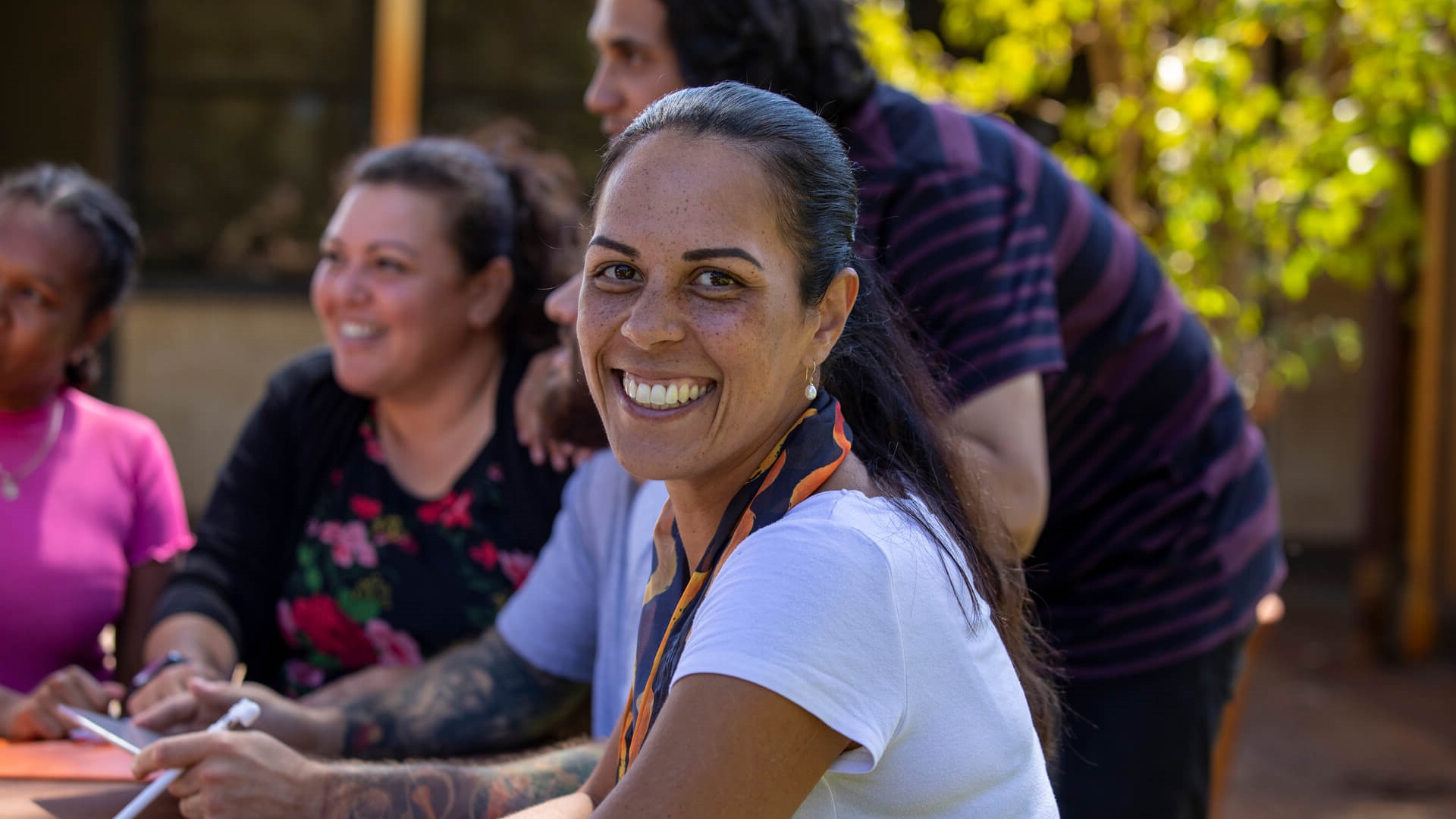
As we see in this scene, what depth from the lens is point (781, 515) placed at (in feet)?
4.26

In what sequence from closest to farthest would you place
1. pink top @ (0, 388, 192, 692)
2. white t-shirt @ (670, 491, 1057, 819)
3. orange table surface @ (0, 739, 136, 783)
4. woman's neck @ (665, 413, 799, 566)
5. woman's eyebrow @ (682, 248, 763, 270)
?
white t-shirt @ (670, 491, 1057, 819) → woman's eyebrow @ (682, 248, 763, 270) → woman's neck @ (665, 413, 799, 566) → orange table surface @ (0, 739, 136, 783) → pink top @ (0, 388, 192, 692)

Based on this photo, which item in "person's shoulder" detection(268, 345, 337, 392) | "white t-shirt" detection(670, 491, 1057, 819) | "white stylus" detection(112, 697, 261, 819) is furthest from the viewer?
"person's shoulder" detection(268, 345, 337, 392)

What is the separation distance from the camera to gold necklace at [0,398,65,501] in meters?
2.44

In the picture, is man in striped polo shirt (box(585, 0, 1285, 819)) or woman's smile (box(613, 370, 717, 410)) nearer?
woman's smile (box(613, 370, 717, 410))

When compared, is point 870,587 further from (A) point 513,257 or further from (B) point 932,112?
(A) point 513,257

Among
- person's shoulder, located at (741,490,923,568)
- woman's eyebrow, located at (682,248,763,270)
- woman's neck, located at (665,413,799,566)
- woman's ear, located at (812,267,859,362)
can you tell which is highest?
woman's eyebrow, located at (682,248,763,270)

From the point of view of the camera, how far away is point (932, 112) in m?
2.11

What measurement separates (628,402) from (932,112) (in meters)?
0.92

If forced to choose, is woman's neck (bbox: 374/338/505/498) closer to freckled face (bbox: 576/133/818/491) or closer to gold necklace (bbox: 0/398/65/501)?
gold necklace (bbox: 0/398/65/501)

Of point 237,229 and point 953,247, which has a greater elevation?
point 953,247

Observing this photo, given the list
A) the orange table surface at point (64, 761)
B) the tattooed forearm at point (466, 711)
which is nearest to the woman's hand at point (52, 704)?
the orange table surface at point (64, 761)

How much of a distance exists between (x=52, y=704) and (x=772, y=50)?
1354mm

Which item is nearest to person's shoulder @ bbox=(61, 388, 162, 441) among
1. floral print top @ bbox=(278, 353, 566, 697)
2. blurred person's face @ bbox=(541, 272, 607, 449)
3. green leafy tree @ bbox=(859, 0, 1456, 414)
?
floral print top @ bbox=(278, 353, 566, 697)

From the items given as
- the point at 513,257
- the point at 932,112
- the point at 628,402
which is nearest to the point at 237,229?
the point at 513,257
